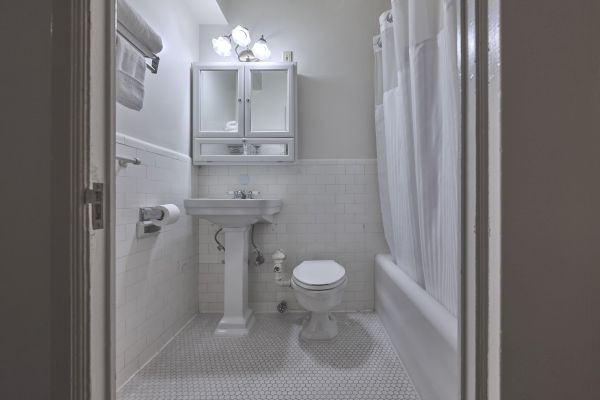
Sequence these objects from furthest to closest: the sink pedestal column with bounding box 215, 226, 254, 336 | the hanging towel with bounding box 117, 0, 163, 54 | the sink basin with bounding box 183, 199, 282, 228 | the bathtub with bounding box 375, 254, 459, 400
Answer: the sink pedestal column with bounding box 215, 226, 254, 336 → the sink basin with bounding box 183, 199, 282, 228 → the hanging towel with bounding box 117, 0, 163, 54 → the bathtub with bounding box 375, 254, 459, 400

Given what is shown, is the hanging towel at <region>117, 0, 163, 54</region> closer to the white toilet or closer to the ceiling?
the ceiling

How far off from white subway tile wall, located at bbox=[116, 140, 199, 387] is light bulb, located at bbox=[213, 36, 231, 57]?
841 mm

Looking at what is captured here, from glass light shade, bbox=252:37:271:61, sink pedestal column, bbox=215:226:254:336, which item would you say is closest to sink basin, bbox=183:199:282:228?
sink pedestal column, bbox=215:226:254:336

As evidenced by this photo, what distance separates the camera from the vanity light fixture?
7.09 ft

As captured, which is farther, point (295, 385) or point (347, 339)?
point (347, 339)

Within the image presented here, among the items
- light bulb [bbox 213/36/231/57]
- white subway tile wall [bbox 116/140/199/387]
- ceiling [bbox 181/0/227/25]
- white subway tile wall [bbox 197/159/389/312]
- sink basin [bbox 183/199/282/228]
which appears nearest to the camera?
white subway tile wall [bbox 116/140/199/387]

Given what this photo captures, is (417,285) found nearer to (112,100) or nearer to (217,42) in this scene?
(112,100)

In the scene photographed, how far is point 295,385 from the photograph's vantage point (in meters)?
1.37
